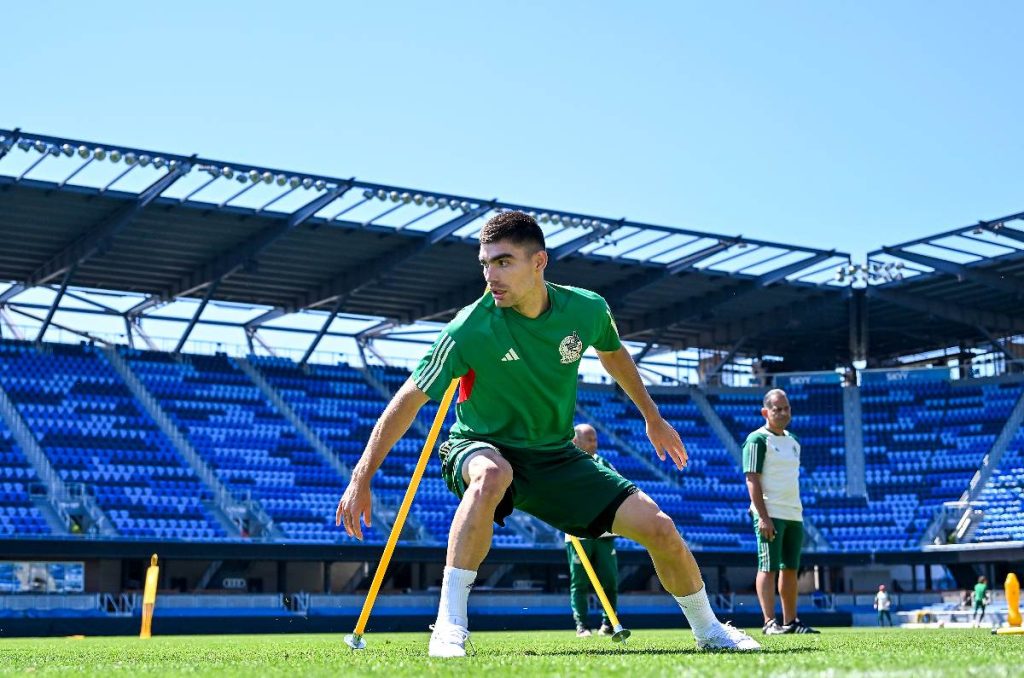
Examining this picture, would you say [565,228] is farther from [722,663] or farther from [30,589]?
→ [722,663]

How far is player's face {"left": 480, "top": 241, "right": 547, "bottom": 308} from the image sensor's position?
6.26 meters

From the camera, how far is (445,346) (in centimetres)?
630

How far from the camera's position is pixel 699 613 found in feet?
21.9

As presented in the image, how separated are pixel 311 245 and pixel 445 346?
31024 mm

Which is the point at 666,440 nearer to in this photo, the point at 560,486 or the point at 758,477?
the point at 560,486

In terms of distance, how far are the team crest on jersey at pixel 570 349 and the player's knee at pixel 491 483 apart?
653 mm

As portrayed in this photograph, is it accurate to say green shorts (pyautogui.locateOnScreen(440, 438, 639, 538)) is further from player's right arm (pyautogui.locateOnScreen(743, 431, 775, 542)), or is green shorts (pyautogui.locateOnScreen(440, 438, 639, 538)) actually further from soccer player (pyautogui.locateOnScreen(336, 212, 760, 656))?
player's right arm (pyautogui.locateOnScreen(743, 431, 775, 542))

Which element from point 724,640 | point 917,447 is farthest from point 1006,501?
point 724,640

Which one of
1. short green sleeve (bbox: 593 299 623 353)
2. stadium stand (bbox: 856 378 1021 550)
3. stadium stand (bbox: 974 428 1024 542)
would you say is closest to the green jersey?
short green sleeve (bbox: 593 299 623 353)

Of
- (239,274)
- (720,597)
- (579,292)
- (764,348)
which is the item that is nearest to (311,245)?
(239,274)

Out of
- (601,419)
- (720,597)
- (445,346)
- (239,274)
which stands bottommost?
(720,597)

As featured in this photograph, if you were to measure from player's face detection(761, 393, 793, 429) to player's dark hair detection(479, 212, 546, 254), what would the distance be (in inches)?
224

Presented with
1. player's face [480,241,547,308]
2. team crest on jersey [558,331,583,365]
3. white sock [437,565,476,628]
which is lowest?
white sock [437,565,476,628]

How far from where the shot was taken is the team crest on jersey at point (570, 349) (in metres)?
6.48
